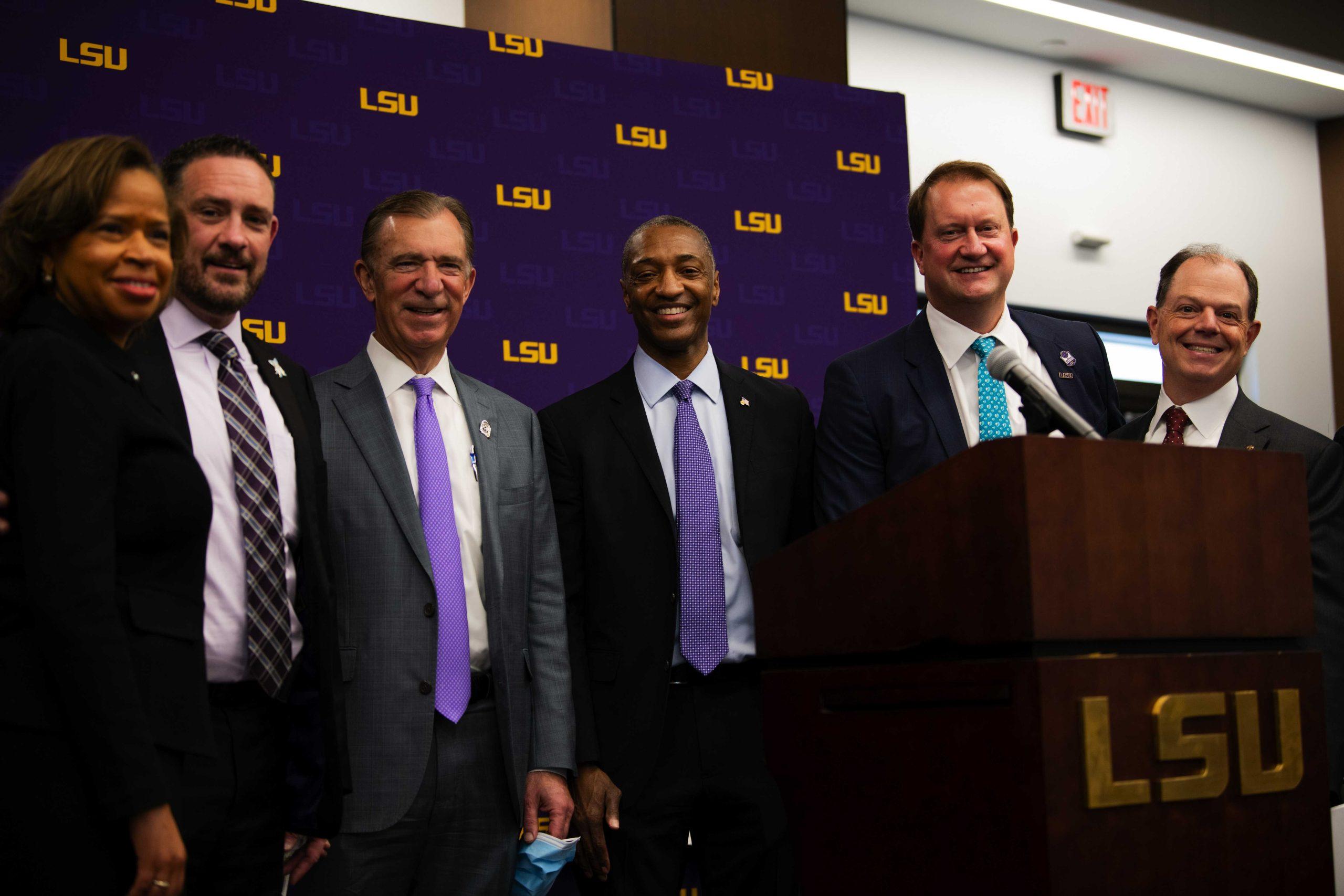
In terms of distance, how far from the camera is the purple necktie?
90.7 inches

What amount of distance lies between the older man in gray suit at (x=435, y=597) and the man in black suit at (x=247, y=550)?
6.6 inches

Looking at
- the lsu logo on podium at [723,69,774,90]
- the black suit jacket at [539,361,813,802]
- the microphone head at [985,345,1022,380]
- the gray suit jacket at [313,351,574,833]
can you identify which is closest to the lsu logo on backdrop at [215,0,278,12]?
the lsu logo on podium at [723,69,774,90]

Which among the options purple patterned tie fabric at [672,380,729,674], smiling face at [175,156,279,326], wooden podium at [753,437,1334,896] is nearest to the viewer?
wooden podium at [753,437,1334,896]

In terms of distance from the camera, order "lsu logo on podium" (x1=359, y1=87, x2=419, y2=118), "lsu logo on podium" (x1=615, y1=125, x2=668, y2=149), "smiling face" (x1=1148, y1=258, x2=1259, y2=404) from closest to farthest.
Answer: "smiling face" (x1=1148, y1=258, x2=1259, y2=404)
"lsu logo on podium" (x1=359, y1=87, x2=419, y2=118)
"lsu logo on podium" (x1=615, y1=125, x2=668, y2=149)

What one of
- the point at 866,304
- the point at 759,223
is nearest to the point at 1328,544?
the point at 866,304

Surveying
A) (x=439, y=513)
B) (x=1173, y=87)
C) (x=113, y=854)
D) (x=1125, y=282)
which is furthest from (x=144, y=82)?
(x=1173, y=87)

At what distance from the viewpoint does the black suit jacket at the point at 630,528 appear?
2.46m

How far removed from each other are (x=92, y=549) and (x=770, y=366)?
290cm

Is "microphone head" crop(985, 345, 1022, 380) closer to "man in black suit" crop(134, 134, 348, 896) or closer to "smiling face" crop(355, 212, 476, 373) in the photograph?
"man in black suit" crop(134, 134, 348, 896)

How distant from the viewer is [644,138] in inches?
160

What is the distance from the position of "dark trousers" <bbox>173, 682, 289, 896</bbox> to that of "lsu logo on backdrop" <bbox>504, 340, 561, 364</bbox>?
1949 millimetres

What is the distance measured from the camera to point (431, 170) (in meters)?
3.75

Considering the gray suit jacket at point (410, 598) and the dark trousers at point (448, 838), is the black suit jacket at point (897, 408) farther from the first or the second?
the dark trousers at point (448, 838)

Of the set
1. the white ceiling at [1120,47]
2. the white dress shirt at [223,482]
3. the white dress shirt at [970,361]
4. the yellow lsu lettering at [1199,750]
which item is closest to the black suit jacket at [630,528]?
the white dress shirt at [970,361]
